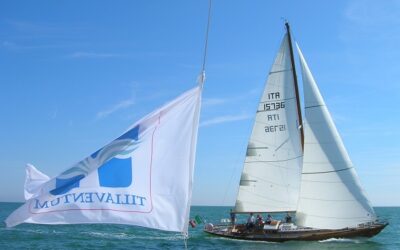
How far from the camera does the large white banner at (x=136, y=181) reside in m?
6.84

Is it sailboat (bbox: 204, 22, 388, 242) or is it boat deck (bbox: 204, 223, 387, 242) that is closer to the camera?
sailboat (bbox: 204, 22, 388, 242)

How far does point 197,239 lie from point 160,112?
3048 centimetres

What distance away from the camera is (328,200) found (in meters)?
29.5

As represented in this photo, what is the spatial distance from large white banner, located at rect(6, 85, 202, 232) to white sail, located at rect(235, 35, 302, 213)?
25.9 metres

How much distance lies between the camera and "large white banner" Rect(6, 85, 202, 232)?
6.84 meters

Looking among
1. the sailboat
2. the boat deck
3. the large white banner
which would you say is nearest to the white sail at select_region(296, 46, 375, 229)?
the sailboat

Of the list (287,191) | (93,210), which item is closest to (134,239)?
(287,191)

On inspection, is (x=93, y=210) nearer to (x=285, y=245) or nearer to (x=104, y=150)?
(x=104, y=150)

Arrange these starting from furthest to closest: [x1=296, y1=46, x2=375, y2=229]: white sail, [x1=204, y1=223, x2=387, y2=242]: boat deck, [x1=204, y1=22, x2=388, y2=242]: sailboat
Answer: [x1=204, y1=223, x2=387, y2=242]: boat deck → [x1=204, y1=22, x2=388, y2=242]: sailboat → [x1=296, y1=46, x2=375, y2=229]: white sail

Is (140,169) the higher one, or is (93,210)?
(140,169)

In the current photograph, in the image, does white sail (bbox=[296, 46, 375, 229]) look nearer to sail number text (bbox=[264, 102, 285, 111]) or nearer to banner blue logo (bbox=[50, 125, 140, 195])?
sail number text (bbox=[264, 102, 285, 111])

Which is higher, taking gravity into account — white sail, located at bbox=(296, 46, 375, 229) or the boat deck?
white sail, located at bbox=(296, 46, 375, 229)

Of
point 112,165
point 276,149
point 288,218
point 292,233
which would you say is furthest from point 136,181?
point 288,218

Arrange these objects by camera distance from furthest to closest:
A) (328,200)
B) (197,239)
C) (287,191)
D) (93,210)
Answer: (197,239), (287,191), (328,200), (93,210)
